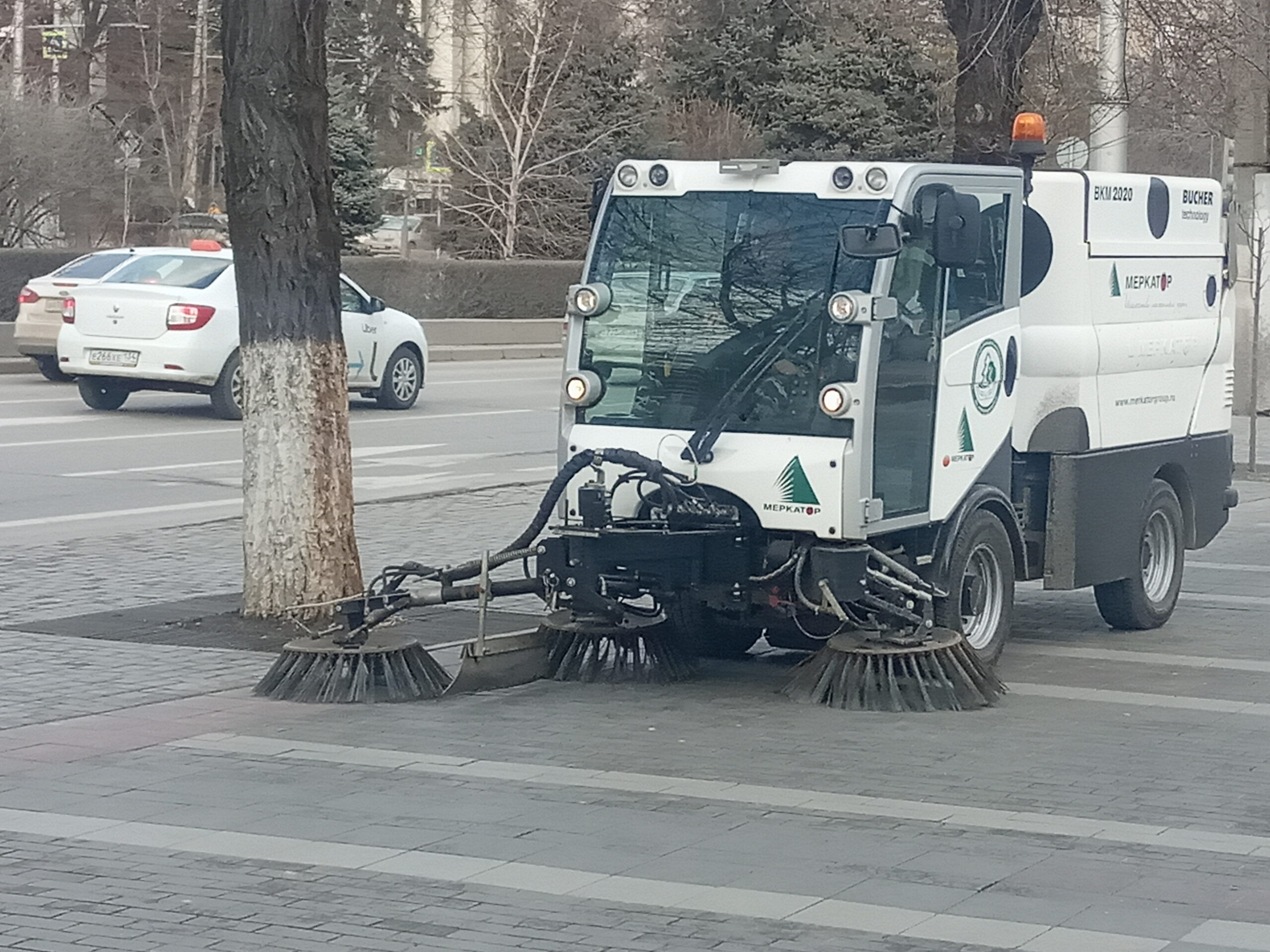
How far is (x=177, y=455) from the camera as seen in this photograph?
1884 centimetres

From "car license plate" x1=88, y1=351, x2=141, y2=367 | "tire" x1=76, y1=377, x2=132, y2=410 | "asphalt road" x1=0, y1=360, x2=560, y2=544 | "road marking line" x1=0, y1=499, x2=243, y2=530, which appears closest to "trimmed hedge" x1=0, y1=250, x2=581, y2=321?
"asphalt road" x1=0, y1=360, x2=560, y2=544

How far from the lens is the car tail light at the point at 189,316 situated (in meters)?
21.4

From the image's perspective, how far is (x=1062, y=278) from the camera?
10203 millimetres

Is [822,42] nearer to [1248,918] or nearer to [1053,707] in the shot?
[1053,707]

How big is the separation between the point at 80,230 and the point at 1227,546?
95.1 ft

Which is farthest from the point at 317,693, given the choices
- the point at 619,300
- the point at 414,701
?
the point at 619,300

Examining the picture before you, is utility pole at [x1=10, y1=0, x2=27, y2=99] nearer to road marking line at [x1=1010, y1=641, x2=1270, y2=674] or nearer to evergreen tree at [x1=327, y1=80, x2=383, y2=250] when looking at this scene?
evergreen tree at [x1=327, y1=80, x2=383, y2=250]

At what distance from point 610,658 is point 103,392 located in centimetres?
1429

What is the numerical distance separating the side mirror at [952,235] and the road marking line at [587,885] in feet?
12.0

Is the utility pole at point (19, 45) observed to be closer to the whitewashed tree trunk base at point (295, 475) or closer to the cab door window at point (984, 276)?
the whitewashed tree trunk base at point (295, 475)

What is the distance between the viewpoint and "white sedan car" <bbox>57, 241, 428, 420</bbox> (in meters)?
21.5

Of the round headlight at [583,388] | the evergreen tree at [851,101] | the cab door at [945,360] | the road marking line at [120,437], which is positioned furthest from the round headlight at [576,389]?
the evergreen tree at [851,101]

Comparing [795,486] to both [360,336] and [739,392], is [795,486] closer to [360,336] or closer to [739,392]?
[739,392]

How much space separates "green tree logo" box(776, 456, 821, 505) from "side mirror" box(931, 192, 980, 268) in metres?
1.09
